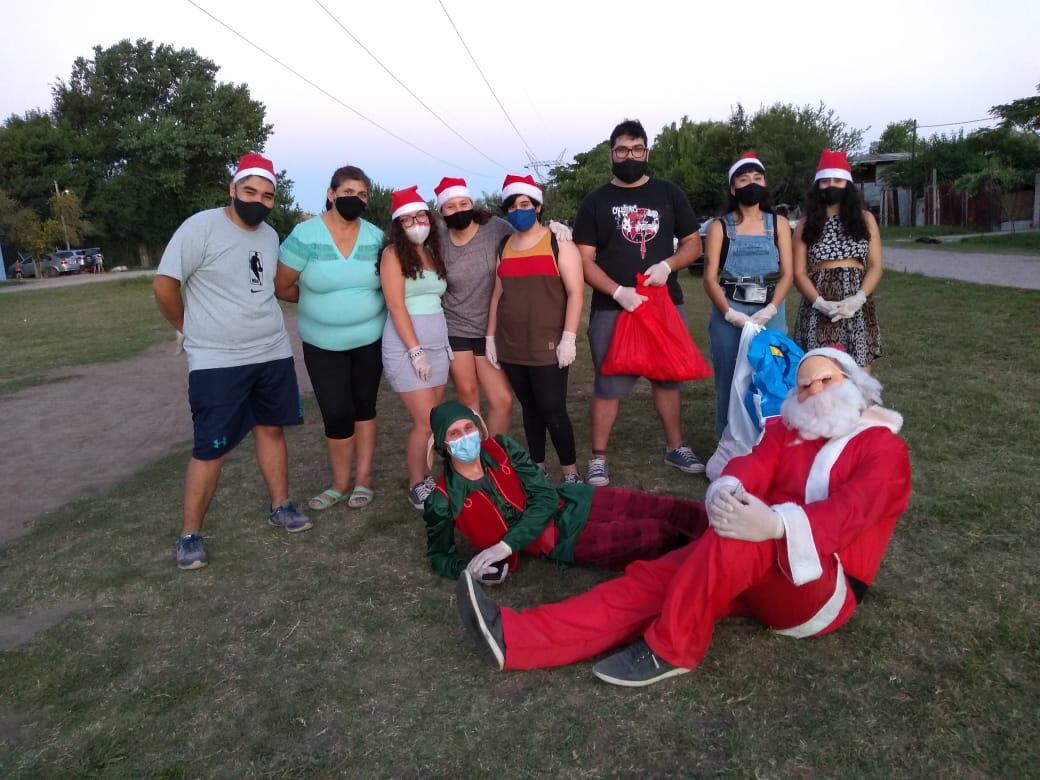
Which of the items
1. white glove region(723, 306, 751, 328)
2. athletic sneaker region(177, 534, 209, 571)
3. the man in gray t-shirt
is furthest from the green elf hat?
white glove region(723, 306, 751, 328)

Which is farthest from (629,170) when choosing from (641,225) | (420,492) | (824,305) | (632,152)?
(420,492)

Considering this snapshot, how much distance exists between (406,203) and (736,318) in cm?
192

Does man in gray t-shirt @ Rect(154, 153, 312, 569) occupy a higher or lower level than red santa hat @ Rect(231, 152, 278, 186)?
lower

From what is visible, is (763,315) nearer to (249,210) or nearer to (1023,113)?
(249,210)

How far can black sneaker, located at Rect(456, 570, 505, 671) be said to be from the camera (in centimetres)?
268

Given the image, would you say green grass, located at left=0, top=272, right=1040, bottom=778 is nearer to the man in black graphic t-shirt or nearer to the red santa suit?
the red santa suit

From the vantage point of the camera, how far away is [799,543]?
2.31 meters

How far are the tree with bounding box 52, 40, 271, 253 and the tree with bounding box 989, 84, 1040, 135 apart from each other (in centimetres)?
3454

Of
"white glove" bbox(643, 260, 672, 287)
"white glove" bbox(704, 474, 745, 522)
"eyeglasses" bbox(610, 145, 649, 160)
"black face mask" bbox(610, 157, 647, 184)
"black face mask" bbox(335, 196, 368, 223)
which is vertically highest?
"eyeglasses" bbox(610, 145, 649, 160)

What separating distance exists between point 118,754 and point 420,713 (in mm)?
960

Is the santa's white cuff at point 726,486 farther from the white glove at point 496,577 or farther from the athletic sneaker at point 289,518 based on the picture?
the athletic sneaker at point 289,518

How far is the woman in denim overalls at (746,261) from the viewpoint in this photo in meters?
4.33

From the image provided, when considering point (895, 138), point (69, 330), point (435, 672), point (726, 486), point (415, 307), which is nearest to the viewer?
point (726, 486)

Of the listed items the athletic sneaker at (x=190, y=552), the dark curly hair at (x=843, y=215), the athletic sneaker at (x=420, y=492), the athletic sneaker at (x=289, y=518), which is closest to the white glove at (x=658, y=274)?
the dark curly hair at (x=843, y=215)
